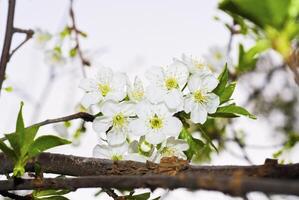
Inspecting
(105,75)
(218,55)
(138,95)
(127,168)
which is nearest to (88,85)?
(105,75)

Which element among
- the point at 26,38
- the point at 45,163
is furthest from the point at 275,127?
the point at 45,163

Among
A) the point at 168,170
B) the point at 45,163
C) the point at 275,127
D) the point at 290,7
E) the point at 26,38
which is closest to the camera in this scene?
the point at 290,7

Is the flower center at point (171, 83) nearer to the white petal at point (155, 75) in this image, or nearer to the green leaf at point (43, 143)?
the white petal at point (155, 75)

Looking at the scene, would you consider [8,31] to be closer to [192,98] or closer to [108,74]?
[108,74]

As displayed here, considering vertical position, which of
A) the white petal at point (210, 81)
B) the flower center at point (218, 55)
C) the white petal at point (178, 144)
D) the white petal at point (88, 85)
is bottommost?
the flower center at point (218, 55)

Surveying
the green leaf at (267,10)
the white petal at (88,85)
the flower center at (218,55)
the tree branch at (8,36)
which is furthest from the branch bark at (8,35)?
the flower center at (218,55)

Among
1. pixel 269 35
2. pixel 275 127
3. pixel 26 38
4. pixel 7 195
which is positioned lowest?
pixel 275 127

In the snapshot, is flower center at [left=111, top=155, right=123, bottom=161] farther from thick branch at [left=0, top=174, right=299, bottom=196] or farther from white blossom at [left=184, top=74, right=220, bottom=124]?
thick branch at [left=0, top=174, right=299, bottom=196]
